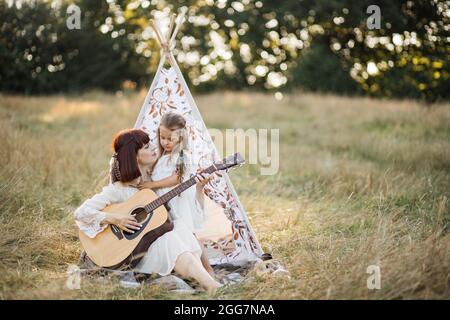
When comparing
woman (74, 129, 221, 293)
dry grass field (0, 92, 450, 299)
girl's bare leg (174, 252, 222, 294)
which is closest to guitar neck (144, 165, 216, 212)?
woman (74, 129, 221, 293)

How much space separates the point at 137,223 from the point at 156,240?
19 centimetres

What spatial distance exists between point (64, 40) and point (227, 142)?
795cm

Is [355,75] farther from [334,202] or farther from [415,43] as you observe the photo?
[334,202]

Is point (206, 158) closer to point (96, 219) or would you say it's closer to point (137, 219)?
point (137, 219)

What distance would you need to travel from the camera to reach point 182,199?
12.3 ft

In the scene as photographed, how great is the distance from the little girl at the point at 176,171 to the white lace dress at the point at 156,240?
5.8 inches

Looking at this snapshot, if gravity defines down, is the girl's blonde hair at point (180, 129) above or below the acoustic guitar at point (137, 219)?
above

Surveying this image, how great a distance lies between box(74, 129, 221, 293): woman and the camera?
3.37 m

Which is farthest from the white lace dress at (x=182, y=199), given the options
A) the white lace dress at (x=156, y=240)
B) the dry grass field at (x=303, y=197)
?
the dry grass field at (x=303, y=197)

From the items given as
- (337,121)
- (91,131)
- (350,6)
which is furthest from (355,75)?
(91,131)

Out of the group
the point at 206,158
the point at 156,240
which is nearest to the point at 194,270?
the point at 156,240

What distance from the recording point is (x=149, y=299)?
3.23 meters

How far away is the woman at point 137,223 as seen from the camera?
3371mm

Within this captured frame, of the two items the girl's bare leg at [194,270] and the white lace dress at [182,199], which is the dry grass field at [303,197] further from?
the white lace dress at [182,199]
